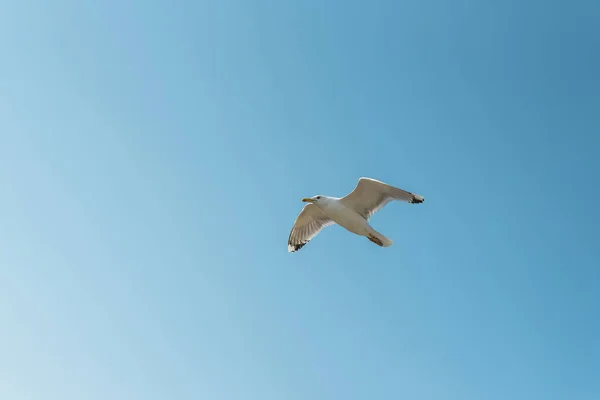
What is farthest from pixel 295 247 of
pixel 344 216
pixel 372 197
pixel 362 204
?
pixel 372 197

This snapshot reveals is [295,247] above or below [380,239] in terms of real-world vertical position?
above

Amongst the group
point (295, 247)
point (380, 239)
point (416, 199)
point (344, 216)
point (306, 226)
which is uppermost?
point (306, 226)

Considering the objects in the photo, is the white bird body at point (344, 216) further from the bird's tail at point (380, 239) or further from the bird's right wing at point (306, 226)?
the bird's right wing at point (306, 226)

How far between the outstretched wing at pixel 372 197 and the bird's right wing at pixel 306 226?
43.0 inches

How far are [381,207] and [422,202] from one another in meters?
0.83

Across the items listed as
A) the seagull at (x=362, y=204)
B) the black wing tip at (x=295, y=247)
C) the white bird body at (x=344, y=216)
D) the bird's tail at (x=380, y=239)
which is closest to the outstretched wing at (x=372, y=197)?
the seagull at (x=362, y=204)

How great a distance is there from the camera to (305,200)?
1176cm

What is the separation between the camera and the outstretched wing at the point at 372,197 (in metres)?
10.9

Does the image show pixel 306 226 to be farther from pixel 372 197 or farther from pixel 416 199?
pixel 416 199

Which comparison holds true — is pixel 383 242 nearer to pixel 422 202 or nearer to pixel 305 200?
pixel 422 202

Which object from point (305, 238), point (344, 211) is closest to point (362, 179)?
point (344, 211)

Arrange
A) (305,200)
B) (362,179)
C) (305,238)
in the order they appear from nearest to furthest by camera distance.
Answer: (362,179) < (305,200) < (305,238)

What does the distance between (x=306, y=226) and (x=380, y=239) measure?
2148mm

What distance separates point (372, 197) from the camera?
11.2 meters
